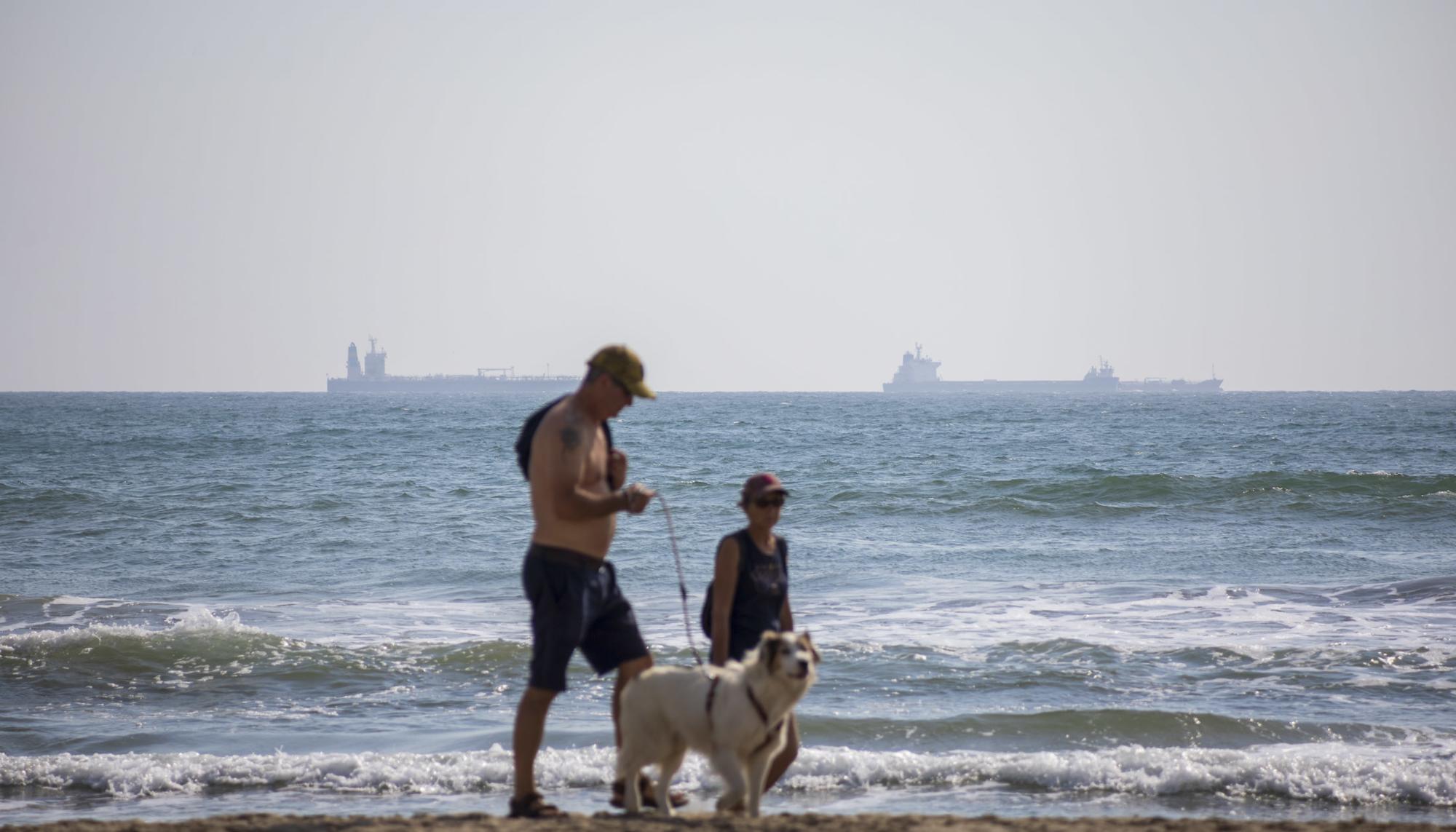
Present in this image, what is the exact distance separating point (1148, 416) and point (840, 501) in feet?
169

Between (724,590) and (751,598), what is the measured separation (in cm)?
15

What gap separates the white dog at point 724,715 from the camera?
14.4 ft

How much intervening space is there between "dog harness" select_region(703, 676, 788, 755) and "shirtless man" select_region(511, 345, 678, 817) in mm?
421

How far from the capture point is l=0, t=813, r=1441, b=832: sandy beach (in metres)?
4.55

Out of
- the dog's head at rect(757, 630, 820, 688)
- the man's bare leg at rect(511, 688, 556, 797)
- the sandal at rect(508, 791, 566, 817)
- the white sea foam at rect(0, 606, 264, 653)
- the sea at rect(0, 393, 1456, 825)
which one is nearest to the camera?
the dog's head at rect(757, 630, 820, 688)

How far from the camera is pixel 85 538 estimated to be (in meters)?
18.2

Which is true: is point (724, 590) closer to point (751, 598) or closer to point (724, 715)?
point (751, 598)

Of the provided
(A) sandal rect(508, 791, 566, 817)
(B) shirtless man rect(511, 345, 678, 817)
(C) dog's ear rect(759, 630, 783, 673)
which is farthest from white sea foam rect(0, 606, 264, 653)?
(C) dog's ear rect(759, 630, 783, 673)

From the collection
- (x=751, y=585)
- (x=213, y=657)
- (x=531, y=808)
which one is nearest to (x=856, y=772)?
(x=751, y=585)

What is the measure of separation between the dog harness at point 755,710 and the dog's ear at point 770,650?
0.41 feet

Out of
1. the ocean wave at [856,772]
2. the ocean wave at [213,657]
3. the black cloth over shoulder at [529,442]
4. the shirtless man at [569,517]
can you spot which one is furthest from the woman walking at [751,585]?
the ocean wave at [213,657]

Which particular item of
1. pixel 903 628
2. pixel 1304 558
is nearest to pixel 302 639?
pixel 903 628

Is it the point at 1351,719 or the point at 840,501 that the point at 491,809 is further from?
the point at 840,501

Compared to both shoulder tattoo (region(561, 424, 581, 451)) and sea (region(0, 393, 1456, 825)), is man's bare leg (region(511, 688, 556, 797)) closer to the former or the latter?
shoulder tattoo (region(561, 424, 581, 451))
